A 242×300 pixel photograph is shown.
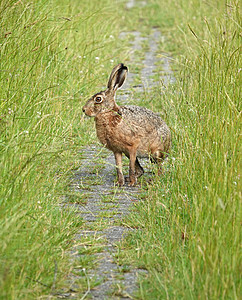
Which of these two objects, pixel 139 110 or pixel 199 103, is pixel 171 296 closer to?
pixel 199 103

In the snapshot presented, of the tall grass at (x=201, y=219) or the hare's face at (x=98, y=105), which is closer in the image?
the tall grass at (x=201, y=219)

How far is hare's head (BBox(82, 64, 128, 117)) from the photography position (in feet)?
20.8

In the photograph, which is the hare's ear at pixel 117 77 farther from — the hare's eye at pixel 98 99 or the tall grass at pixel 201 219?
the tall grass at pixel 201 219

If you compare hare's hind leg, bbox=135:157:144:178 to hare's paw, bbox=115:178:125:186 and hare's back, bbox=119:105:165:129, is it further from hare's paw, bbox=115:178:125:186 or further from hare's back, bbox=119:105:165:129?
hare's back, bbox=119:105:165:129

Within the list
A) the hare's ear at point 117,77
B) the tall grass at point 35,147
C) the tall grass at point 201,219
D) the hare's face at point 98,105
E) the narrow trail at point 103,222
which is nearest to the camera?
the tall grass at point 201,219

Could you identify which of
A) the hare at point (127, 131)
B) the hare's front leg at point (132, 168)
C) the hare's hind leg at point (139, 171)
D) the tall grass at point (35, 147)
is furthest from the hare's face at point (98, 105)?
the hare's hind leg at point (139, 171)

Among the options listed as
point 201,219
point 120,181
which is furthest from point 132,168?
point 201,219

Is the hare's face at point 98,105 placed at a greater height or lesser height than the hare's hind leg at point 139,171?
greater

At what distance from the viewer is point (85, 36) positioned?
9.61 m

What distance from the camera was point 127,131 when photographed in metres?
6.27

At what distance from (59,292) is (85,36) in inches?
257

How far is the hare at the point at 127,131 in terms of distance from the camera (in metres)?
6.27

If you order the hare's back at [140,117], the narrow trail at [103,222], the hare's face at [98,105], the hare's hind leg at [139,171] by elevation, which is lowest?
the hare's hind leg at [139,171]

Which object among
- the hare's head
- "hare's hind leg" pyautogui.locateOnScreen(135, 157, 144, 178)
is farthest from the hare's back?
"hare's hind leg" pyautogui.locateOnScreen(135, 157, 144, 178)
